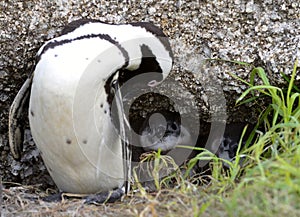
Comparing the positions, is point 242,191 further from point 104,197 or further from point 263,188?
point 104,197

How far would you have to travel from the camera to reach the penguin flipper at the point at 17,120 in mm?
1608

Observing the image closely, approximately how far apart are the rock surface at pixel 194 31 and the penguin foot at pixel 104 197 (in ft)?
1.18

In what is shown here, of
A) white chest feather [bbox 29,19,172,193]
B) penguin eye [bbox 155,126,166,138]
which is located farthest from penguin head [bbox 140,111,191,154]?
white chest feather [bbox 29,19,172,193]

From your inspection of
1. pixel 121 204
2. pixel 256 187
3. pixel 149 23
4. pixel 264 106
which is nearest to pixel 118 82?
pixel 149 23

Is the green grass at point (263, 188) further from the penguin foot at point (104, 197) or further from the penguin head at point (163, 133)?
the penguin head at point (163, 133)

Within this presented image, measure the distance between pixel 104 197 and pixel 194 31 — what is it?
0.49 metres

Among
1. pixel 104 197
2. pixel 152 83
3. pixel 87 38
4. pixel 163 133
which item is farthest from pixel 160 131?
pixel 87 38

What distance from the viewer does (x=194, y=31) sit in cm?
172

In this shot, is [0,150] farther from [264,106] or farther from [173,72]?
[264,106]

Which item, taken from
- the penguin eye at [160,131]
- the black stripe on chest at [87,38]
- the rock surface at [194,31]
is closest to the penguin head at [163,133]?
the penguin eye at [160,131]

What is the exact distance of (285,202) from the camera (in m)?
1.09

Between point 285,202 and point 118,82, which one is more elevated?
point 118,82

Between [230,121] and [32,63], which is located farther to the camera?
[230,121]

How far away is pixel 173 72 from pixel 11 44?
421 millimetres
